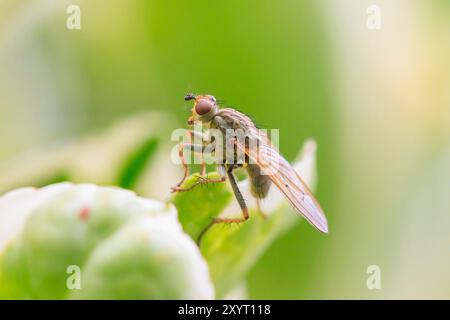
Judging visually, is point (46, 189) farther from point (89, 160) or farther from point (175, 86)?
point (175, 86)

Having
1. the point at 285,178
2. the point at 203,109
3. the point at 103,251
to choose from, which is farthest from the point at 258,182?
the point at 103,251

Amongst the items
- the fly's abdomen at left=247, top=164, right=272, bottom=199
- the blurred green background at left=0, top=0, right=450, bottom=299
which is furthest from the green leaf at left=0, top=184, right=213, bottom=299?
the fly's abdomen at left=247, top=164, right=272, bottom=199

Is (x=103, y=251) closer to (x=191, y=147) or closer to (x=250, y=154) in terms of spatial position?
(x=191, y=147)

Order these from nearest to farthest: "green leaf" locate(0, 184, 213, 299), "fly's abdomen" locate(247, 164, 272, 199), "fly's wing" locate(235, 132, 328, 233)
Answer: "green leaf" locate(0, 184, 213, 299), "fly's wing" locate(235, 132, 328, 233), "fly's abdomen" locate(247, 164, 272, 199)

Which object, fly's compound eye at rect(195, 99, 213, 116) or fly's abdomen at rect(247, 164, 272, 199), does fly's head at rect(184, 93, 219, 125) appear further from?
fly's abdomen at rect(247, 164, 272, 199)

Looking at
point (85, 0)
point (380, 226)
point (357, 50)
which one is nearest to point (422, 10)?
point (357, 50)

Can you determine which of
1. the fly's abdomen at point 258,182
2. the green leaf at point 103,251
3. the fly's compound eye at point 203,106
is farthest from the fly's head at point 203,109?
the green leaf at point 103,251
